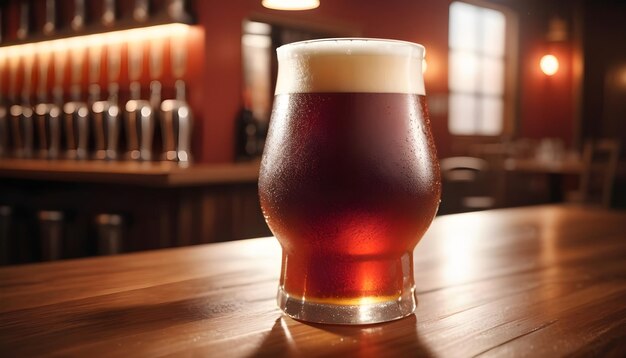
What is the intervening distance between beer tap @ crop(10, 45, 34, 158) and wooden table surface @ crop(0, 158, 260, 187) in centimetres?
137

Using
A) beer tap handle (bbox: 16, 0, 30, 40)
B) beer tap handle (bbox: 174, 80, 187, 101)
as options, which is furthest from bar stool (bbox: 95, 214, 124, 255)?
beer tap handle (bbox: 16, 0, 30, 40)

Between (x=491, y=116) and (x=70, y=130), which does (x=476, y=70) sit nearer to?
(x=491, y=116)

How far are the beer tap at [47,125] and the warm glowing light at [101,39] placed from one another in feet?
0.85

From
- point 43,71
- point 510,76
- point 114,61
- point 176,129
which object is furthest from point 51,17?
point 510,76

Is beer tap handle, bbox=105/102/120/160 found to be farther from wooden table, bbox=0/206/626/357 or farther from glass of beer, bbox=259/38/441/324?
glass of beer, bbox=259/38/441/324

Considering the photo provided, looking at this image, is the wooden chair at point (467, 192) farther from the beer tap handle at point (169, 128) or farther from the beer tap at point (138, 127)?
the beer tap at point (138, 127)

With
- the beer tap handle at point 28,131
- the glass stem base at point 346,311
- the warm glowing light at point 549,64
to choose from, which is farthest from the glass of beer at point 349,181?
the warm glowing light at point 549,64

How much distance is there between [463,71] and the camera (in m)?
8.41

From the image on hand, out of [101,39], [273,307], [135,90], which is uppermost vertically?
[101,39]

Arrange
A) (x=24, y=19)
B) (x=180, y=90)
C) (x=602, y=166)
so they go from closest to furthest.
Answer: (x=180, y=90) → (x=24, y=19) → (x=602, y=166)

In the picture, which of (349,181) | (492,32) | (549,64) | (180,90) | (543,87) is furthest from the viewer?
(543,87)

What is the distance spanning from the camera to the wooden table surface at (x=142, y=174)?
330 cm

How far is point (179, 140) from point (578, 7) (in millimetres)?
6674

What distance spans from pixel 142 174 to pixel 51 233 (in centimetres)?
126
